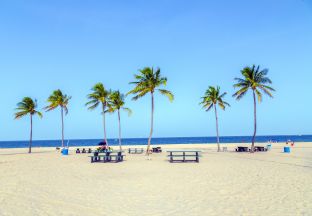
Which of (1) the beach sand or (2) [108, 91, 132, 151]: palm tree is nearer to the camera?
(1) the beach sand

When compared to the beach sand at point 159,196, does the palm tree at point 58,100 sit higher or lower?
higher

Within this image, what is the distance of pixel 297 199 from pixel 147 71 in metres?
25.6

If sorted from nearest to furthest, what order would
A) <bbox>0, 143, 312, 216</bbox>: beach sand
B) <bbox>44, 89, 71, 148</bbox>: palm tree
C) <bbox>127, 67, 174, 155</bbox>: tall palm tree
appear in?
<bbox>0, 143, 312, 216</bbox>: beach sand, <bbox>127, 67, 174, 155</bbox>: tall palm tree, <bbox>44, 89, 71, 148</bbox>: palm tree

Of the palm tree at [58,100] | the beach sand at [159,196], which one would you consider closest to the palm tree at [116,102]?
the palm tree at [58,100]

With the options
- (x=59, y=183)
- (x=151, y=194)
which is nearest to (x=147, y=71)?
(x=59, y=183)

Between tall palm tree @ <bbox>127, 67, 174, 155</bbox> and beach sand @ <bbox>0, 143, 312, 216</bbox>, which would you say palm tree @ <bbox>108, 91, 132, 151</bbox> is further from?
beach sand @ <bbox>0, 143, 312, 216</bbox>

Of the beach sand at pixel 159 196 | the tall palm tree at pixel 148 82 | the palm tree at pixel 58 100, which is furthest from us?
the palm tree at pixel 58 100

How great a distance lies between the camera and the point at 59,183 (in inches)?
519

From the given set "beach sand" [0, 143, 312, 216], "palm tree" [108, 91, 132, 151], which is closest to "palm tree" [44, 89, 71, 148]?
"palm tree" [108, 91, 132, 151]

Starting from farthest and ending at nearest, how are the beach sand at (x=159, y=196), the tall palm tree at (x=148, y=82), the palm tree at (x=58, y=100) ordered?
the palm tree at (x=58, y=100), the tall palm tree at (x=148, y=82), the beach sand at (x=159, y=196)

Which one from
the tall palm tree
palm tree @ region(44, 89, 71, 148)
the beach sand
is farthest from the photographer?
palm tree @ region(44, 89, 71, 148)

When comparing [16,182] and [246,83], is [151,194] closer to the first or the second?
[16,182]

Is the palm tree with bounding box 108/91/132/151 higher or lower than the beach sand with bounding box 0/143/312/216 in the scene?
higher

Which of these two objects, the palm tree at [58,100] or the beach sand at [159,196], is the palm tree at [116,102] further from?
the beach sand at [159,196]
